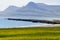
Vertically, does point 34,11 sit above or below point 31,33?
above

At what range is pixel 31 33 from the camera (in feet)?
8.29

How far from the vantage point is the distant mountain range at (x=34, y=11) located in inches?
101

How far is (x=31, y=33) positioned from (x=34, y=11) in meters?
0.22

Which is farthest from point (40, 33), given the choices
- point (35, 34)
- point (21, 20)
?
point (21, 20)

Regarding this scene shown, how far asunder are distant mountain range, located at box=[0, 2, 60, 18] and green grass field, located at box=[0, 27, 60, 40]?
137 millimetres

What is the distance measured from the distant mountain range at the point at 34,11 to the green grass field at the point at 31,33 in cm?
14

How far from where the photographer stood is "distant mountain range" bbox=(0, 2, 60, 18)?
101 inches

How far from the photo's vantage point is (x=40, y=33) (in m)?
2.54

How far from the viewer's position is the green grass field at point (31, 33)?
2502 millimetres

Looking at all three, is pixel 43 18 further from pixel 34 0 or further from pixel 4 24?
pixel 4 24

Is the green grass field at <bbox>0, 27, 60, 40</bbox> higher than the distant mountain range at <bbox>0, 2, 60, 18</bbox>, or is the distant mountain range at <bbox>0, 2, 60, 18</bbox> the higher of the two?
the distant mountain range at <bbox>0, 2, 60, 18</bbox>

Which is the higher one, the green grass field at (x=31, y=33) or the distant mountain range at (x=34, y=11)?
the distant mountain range at (x=34, y=11)

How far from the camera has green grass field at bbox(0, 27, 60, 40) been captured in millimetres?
2502

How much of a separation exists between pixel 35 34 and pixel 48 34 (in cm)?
12
